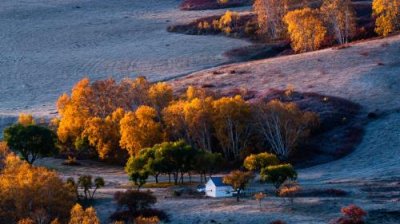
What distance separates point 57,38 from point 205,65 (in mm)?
40718

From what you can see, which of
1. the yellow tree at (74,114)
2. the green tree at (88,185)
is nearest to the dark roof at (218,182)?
the green tree at (88,185)

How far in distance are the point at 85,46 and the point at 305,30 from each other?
4243cm

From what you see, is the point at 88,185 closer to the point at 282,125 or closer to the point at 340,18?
the point at 282,125

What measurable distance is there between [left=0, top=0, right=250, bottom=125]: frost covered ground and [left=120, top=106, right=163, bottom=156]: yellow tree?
70.0 ft

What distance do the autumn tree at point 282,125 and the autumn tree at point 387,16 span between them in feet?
136

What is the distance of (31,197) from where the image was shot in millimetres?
56156

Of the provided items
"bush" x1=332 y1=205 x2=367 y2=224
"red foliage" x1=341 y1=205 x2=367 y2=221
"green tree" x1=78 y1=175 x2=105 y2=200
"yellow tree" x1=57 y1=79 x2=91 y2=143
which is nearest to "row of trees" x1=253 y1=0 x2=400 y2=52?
"yellow tree" x1=57 y1=79 x2=91 y2=143

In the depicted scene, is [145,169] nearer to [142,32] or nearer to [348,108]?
[348,108]

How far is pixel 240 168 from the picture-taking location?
79125mm

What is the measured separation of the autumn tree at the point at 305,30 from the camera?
11756 cm

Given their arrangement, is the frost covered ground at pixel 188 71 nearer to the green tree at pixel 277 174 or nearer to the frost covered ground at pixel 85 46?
the frost covered ground at pixel 85 46

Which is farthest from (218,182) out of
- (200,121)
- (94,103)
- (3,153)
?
(94,103)

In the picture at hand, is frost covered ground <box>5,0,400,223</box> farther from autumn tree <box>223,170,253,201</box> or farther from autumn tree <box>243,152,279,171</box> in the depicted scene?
autumn tree <box>243,152,279,171</box>

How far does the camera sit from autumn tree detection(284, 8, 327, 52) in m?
118
